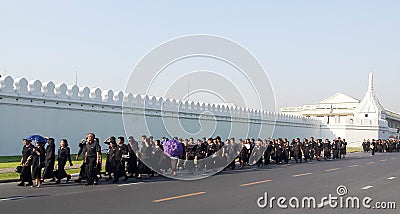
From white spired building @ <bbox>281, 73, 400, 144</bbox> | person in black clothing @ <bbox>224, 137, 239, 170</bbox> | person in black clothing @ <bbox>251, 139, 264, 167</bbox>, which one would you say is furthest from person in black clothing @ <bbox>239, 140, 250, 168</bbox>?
white spired building @ <bbox>281, 73, 400, 144</bbox>

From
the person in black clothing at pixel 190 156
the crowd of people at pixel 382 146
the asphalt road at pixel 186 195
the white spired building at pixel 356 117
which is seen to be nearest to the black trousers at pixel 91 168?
the asphalt road at pixel 186 195

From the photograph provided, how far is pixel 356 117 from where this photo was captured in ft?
224

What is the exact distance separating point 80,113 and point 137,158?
9.46m

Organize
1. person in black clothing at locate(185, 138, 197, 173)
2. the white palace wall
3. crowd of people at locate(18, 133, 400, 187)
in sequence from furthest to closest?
the white palace wall < person in black clothing at locate(185, 138, 197, 173) < crowd of people at locate(18, 133, 400, 187)

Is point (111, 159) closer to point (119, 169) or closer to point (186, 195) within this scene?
point (119, 169)

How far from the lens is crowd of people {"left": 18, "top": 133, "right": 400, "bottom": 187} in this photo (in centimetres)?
1478

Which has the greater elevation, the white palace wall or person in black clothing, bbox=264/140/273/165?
the white palace wall

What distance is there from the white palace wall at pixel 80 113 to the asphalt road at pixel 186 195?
8502 millimetres

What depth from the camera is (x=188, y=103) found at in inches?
1329

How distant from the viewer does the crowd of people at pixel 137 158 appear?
14.8 m

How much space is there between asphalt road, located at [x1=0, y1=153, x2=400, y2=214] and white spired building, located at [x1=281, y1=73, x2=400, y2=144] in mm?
44338

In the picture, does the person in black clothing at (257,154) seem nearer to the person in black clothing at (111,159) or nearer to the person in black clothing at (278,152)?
the person in black clothing at (278,152)

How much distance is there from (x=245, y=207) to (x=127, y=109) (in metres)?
19.0

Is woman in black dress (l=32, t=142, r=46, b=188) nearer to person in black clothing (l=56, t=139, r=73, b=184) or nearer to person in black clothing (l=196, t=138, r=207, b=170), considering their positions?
person in black clothing (l=56, t=139, r=73, b=184)
